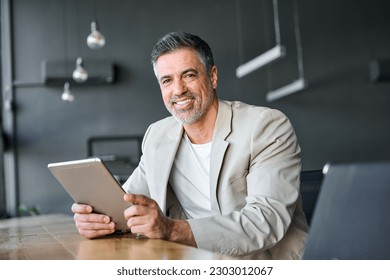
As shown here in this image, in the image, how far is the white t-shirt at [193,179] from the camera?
179 cm

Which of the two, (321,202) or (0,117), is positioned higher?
(321,202)

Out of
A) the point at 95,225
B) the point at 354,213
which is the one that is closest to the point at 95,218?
the point at 95,225

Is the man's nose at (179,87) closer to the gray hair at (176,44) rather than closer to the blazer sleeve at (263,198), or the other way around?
the gray hair at (176,44)

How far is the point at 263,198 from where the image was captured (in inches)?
59.1

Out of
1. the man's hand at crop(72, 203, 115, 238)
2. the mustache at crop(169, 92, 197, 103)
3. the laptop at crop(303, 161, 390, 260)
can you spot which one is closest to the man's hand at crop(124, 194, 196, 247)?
the man's hand at crop(72, 203, 115, 238)

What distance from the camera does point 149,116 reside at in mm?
7910

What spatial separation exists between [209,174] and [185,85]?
1.01 ft

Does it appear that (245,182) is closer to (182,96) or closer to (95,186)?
(182,96)

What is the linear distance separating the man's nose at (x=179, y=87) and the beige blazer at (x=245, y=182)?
0.12m

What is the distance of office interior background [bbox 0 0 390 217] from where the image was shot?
25.9 ft

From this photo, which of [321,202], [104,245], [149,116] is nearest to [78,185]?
[104,245]

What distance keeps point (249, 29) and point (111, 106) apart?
2.14m
